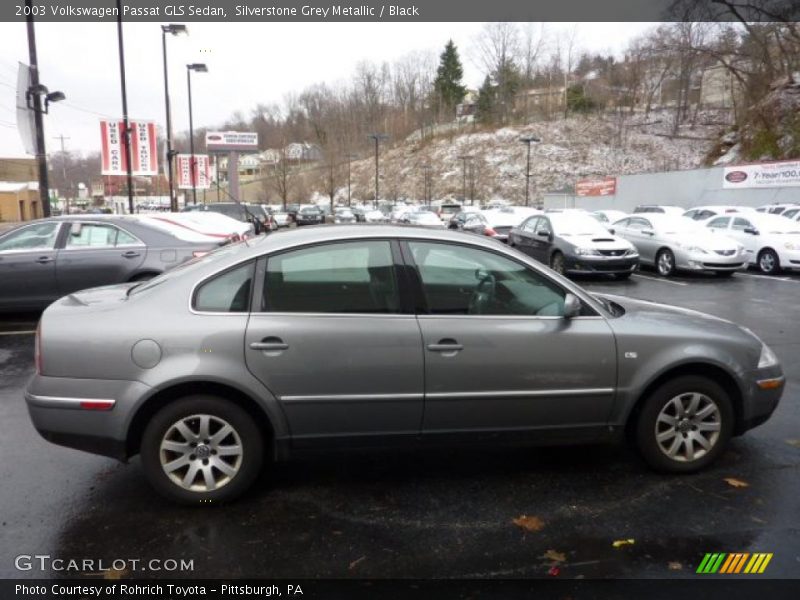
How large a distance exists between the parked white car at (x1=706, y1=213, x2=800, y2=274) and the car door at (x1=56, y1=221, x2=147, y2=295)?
1463cm

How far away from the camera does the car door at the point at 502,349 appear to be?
3.60 meters

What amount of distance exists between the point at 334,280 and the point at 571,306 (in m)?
1.45

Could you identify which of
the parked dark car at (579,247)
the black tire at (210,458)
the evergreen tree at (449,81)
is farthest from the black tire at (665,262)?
the evergreen tree at (449,81)

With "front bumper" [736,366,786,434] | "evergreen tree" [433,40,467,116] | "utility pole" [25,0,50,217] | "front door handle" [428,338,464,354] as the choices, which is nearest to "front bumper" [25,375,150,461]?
"front door handle" [428,338,464,354]

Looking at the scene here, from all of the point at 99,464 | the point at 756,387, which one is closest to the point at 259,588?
the point at 99,464

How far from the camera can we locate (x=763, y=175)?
28.9 m

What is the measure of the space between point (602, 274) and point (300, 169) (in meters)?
72.3

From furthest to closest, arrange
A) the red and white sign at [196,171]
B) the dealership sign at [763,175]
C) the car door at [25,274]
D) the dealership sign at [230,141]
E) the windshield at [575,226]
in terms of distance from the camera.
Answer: the dealership sign at [230,141]
the red and white sign at [196,171]
the dealership sign at [763,175]
the windshield at [575,226]
the car door at [25,274]

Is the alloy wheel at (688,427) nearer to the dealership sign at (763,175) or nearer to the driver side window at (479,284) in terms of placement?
the driver side window at (479,284)

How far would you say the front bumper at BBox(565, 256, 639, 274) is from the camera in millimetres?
13648

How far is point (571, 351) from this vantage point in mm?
3709

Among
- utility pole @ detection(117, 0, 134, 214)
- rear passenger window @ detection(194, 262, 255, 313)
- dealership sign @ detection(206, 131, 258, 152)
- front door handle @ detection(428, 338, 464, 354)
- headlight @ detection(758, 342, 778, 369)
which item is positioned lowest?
headlight @ detection(758, 342, 778, 369)

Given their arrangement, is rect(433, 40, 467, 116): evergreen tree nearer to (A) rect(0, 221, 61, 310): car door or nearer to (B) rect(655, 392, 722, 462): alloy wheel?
(A) rect(0, 221, 61, 310): car door

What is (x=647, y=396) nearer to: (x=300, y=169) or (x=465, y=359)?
(x=465, y=359)
